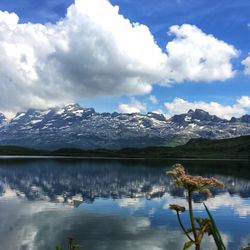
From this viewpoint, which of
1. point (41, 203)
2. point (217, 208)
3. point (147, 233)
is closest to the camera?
point (147, 233)

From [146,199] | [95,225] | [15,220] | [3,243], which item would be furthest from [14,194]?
[3,243]

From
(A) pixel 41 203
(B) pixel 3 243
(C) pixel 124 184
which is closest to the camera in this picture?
(B) pixel 3 243

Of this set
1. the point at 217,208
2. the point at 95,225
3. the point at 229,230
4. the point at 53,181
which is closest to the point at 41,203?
the point at 95,225

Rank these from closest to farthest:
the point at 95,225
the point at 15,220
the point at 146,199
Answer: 1. the point at 95,225
2. the point at 15,220
3. the point at 146,199

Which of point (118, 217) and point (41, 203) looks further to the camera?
point (41, 203)

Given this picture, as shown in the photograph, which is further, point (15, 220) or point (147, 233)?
point (15, 220)

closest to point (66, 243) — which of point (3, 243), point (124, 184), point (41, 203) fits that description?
point (3, 243)

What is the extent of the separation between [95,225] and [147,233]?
756 cm

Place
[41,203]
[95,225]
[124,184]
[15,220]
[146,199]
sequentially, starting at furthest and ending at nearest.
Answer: [124,184] < [146,199] < [41,203] < [15,220] < [95,225]

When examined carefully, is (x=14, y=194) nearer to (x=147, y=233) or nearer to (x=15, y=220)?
(x=15, y=220)

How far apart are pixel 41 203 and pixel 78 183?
4229 cm

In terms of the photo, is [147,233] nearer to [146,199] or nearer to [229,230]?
[229,230]

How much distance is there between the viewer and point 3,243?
43.1 m

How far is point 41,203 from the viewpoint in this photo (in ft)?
248
